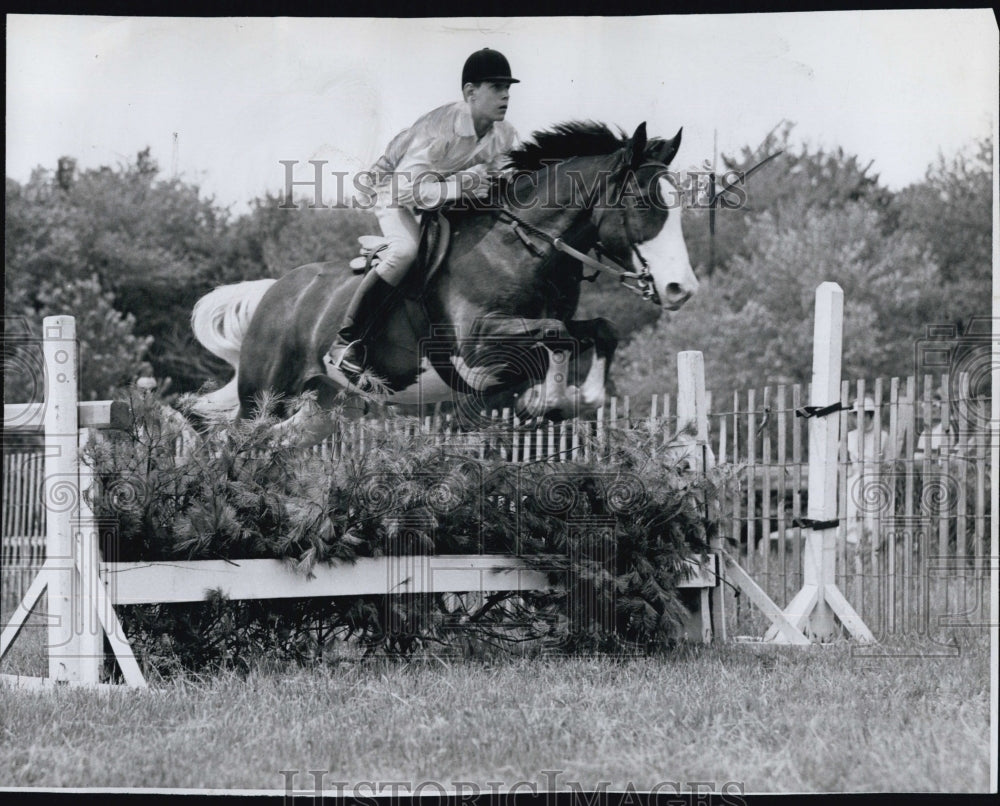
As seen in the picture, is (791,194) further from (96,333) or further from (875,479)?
(875,479)

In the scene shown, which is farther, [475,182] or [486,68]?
[475,182]

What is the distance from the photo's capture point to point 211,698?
18.0 feet

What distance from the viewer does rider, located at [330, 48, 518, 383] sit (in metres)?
8.76

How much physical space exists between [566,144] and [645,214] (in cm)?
76

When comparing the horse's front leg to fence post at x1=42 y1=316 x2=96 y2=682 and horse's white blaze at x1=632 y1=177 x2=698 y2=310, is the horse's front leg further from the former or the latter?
fence post at x1=42 y1=316 x2=96 y2=682

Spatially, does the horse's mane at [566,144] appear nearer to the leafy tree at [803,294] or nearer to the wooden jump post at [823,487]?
the wooden jump post at [823,487]

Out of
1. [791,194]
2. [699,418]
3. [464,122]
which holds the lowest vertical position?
[699,418]

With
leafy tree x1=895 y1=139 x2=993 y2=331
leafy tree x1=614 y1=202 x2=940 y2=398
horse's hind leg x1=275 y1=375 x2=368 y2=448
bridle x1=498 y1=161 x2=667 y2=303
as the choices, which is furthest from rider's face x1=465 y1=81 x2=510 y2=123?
leafy tree x1=895 y1=139 x2=993 y2=331

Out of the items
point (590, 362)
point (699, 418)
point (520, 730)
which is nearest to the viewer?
point (520, 730)

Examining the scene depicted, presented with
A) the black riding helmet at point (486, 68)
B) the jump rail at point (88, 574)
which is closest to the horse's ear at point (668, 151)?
the black riding helmet at point (486, 68)

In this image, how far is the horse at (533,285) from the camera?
8664mm

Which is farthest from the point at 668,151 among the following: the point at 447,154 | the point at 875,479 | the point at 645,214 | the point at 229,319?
the point at 229,319

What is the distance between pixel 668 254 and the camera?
870 cm

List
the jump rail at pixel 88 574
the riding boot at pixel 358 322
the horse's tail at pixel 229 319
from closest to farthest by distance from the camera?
the jump rail at pixel 88 574 < the riding boot at pixel 358 322 < the horse's tail at pixel 229 319
